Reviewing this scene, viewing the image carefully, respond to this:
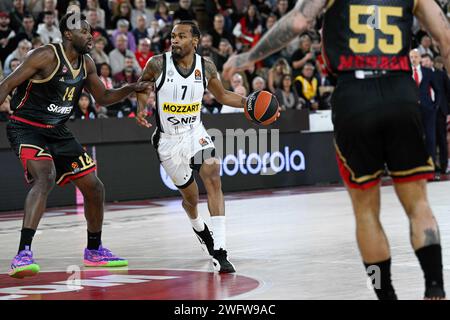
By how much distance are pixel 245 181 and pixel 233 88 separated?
1.90 meters

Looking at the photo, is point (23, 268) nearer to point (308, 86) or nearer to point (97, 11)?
point (97, 11)

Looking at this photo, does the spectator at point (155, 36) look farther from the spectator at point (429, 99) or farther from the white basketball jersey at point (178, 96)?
the white basketball jersey at point (178, 96)

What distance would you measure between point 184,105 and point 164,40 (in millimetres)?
11268

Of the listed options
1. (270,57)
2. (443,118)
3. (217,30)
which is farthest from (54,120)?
(270,57)

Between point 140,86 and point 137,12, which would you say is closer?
point 140,86

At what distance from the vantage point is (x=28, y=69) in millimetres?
9422

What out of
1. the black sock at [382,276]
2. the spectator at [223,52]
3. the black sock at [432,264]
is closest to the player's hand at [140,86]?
the black sock at [382,276]

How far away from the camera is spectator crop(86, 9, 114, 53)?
770 inches

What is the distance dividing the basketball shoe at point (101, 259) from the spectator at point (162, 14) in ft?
41.2

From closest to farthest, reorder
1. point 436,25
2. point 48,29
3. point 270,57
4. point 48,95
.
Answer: point 436,25
point 48,95
point 48,29
point 270,57

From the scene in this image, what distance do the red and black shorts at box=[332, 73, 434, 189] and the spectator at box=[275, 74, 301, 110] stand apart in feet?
45.7

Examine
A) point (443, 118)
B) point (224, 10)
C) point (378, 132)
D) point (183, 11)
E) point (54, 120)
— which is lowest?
point (378, 132)
